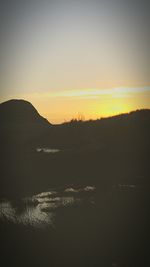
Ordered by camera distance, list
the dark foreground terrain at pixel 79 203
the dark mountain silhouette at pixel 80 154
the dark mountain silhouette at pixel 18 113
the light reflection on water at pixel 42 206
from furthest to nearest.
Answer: the dark mountain silhouette at pixel 18 113 → the dark mountain silhouette at pixel 80 154 → the light reflection on water at pixel 42 206 → the dark foreground terrain at pixel 79 203

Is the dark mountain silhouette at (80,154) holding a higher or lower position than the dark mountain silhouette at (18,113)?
lower

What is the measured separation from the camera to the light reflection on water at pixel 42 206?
9.21 metres

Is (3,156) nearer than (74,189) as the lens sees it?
No

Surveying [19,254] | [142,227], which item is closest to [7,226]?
[19,254]

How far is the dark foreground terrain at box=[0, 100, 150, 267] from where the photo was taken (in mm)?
7059

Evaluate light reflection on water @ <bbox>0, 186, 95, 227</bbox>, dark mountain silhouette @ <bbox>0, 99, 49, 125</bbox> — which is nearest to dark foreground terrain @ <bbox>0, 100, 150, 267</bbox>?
light reflection on water @ <bbox>0, 186, 95, 227</bbox>

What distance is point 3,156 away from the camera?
68.0 feet

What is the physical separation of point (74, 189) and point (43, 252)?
18.0 feet

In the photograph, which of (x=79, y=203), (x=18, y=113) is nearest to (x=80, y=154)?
(x=79, y=203)

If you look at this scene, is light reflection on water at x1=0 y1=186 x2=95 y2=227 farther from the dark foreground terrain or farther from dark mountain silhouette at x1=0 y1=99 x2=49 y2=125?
dark mountain silhouette at x1=0 y1=99 x2=49 y2=125

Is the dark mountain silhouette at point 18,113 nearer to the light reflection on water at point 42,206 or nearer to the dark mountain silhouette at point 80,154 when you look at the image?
the dark mountain silhouette at point 80,154

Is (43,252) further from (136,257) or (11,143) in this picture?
(11,143)

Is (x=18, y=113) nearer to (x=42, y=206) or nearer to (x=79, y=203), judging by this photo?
(x=42, y=206)

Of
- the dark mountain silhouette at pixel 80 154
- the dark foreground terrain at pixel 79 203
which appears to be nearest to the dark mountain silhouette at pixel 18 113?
the dark mountain silhouette at pixel 80 154
